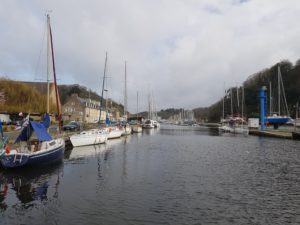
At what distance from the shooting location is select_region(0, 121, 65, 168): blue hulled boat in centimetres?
2503

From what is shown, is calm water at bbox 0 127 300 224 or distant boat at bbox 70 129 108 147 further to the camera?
distant boat at bbox 70 129 108 147

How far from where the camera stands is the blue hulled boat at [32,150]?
82.1 ft

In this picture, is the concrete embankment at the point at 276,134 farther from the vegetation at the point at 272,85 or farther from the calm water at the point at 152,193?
the vegetation at the point at 272,85

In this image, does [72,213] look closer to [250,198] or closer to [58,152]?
[250,198]

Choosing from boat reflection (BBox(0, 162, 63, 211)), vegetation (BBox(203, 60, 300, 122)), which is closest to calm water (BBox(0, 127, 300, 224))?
boat reflection (BBox(0, 162, 63, 211))

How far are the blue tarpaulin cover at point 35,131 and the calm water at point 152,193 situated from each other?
281cm

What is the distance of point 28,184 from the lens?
21.8 meters

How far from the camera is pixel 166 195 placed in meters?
19.5

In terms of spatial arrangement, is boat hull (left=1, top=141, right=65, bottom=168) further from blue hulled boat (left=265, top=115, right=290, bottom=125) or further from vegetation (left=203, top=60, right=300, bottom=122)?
vegetation (left=203, top=60, right=300, bottom=122)

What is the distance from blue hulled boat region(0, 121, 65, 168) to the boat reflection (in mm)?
710

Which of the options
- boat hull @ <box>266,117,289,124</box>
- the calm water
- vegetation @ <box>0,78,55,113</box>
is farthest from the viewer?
boat hull @ <box>266,117,289,124</box>

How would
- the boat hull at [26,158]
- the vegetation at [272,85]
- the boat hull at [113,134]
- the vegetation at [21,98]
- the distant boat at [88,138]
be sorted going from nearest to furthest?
the boat hull at [26,158]
the distant boat at [88,138]
the boat hull at [113,134]
the vegetation at [21,98]
the vegetation at [272,85]

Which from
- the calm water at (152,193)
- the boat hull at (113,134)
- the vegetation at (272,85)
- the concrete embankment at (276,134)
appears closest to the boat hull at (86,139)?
the boat hull at (113,134)

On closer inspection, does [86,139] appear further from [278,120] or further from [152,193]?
[278,120]
